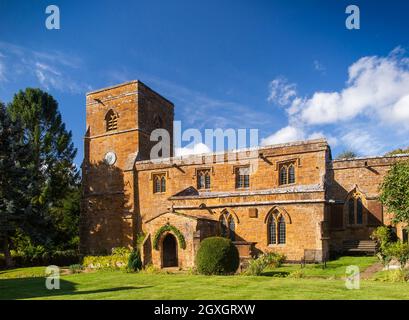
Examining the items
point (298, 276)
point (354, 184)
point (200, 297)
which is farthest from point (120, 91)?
point (200, 297)

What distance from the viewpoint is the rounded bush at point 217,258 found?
2014 centimetres

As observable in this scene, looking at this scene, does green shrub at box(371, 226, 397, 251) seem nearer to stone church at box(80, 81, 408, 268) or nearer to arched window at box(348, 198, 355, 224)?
stone church at box(80, 81, 408, 268)

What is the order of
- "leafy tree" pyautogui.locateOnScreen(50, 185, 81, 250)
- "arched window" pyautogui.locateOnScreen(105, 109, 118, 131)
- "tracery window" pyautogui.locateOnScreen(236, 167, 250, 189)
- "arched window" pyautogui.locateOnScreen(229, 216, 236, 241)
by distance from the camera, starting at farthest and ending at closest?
"leafy tree" pyautogui.locateOnScreen(50, 185, 81, 250) < "arched window" pyautogui.locateOnScreen(105, 109, 118, 131) < "tracery window" pyautogui.locateOnScreen(236, 167, 250, 189) < "arched window" pyautogui.locateOnScreen(229, 216, 236, 241)

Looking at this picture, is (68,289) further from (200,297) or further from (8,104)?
(8,104)

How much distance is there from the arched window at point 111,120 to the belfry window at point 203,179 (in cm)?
973

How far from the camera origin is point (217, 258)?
20.1 meters

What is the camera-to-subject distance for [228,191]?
3120cm

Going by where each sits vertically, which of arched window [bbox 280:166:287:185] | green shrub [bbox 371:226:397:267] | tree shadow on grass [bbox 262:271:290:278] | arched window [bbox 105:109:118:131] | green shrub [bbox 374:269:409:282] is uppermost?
arched window [bbox 105:109:118:131]

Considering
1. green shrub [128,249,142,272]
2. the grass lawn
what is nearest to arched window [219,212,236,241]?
green shrub [128,249,142,272]

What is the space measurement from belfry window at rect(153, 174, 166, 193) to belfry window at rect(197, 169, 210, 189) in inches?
128

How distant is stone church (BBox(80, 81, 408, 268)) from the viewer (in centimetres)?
2512

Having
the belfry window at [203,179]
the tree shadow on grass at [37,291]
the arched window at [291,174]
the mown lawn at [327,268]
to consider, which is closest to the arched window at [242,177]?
the belfry window at [203,179]

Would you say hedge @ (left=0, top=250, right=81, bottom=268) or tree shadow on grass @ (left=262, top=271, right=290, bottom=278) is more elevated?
tree shadow on grass @ (left=262, top=271, right=290, bottom=278)
